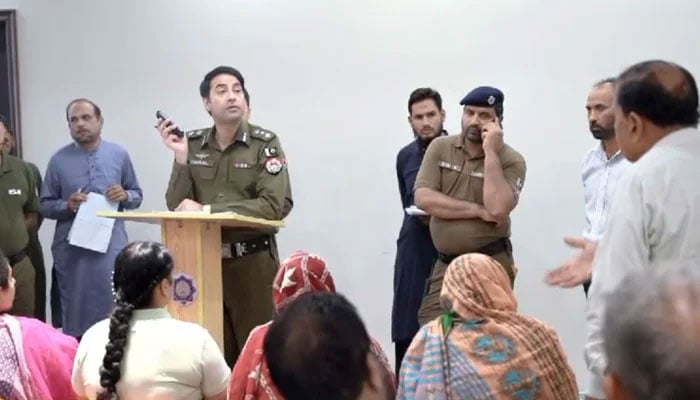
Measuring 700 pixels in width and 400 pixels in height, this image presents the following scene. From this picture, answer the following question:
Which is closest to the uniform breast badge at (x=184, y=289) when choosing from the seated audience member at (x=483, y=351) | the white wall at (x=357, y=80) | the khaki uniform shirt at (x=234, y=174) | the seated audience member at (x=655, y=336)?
the khaki uniform shirt at (x=234, y=174)

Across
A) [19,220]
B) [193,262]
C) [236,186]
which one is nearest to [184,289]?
[193,262]

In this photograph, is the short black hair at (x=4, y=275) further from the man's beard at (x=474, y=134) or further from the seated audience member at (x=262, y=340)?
the man's beard at (x=474, y=134)

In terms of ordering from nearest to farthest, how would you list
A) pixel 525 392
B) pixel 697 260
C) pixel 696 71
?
pixel 697 260
pixel 525 392
pixel 696 71

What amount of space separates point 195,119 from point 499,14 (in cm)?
200

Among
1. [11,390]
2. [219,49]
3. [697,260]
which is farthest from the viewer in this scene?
[219,49]

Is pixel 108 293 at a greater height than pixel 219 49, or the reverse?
pixel 219 49

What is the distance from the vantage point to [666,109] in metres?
2.33

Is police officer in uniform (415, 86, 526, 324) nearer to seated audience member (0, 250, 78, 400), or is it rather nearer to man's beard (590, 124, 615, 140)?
man's beard (590, 124, 615, 140)

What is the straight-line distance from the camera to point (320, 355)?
1501 mm

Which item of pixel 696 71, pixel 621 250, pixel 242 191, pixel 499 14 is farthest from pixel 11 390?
pixel 696 71

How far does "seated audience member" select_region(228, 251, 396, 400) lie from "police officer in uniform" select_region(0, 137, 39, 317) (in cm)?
278

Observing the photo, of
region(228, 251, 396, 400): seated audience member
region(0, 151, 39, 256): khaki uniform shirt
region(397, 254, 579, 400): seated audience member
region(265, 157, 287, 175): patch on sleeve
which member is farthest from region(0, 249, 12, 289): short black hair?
region(0, 151, 39, 256): khaki uniform shirt

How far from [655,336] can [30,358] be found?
7.76ft

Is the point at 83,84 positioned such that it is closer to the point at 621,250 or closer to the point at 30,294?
the point at 30,294
